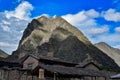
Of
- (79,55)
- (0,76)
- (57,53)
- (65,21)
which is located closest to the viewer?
(0,76)

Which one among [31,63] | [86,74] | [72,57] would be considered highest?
[72,57]

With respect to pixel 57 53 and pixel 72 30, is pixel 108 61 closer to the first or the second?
pixel 57 53

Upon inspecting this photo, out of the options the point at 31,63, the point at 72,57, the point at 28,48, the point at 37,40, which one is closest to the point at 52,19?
the point at 37,40

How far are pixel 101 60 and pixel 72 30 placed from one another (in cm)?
3772

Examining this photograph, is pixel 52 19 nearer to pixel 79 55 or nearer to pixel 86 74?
pixel 79 55

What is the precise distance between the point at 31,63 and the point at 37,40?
293ft

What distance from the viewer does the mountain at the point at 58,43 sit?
123m

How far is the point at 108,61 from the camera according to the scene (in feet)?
408

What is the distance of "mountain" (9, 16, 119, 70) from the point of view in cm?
12312

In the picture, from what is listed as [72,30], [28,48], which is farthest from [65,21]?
[28,48]

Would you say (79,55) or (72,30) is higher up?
(72,30)

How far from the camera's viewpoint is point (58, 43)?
147m

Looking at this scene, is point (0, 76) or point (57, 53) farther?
point (57, 53)

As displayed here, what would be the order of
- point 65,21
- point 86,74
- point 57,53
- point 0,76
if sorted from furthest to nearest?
1. point 65,21
2. point 57,53
3. point 0,76
4. point 86,74
